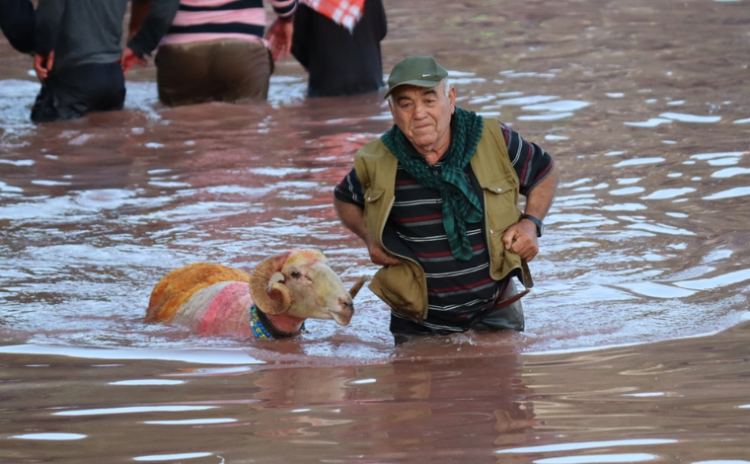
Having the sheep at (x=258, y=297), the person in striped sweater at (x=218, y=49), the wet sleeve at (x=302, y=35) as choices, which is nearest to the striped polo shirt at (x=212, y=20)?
the person in striped sweater at (x=218, y=49)

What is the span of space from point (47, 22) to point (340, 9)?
3.14 meters

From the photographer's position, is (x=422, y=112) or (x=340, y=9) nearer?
(x=422, y=112)

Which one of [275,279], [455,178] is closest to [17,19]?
[275,279]

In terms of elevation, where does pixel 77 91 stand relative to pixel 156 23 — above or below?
below

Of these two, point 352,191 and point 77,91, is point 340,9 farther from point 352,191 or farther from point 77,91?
point 352,191

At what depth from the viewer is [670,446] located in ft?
12.4

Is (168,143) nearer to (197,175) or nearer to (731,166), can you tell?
(197,175)

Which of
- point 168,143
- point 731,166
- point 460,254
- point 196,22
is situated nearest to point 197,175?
point 168,143

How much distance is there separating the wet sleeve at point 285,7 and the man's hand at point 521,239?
719 centimetres

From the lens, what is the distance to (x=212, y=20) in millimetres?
11836

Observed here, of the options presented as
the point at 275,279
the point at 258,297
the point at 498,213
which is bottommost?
the point at 258,297

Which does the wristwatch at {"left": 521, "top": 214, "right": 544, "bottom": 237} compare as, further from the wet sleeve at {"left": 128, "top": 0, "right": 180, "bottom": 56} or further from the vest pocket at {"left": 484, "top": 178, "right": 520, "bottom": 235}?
the wet sleeve at {"left": 128, "top": 0, "right": 180, "bottom": 56}

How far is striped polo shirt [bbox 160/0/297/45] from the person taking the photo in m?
11.8

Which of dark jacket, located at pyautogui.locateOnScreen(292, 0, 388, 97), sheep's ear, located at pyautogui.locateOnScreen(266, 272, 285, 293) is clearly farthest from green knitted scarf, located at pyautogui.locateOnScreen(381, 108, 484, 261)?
dark jacket, located at pyautogui.locateOnScreen(292, 0, 388, 97)
